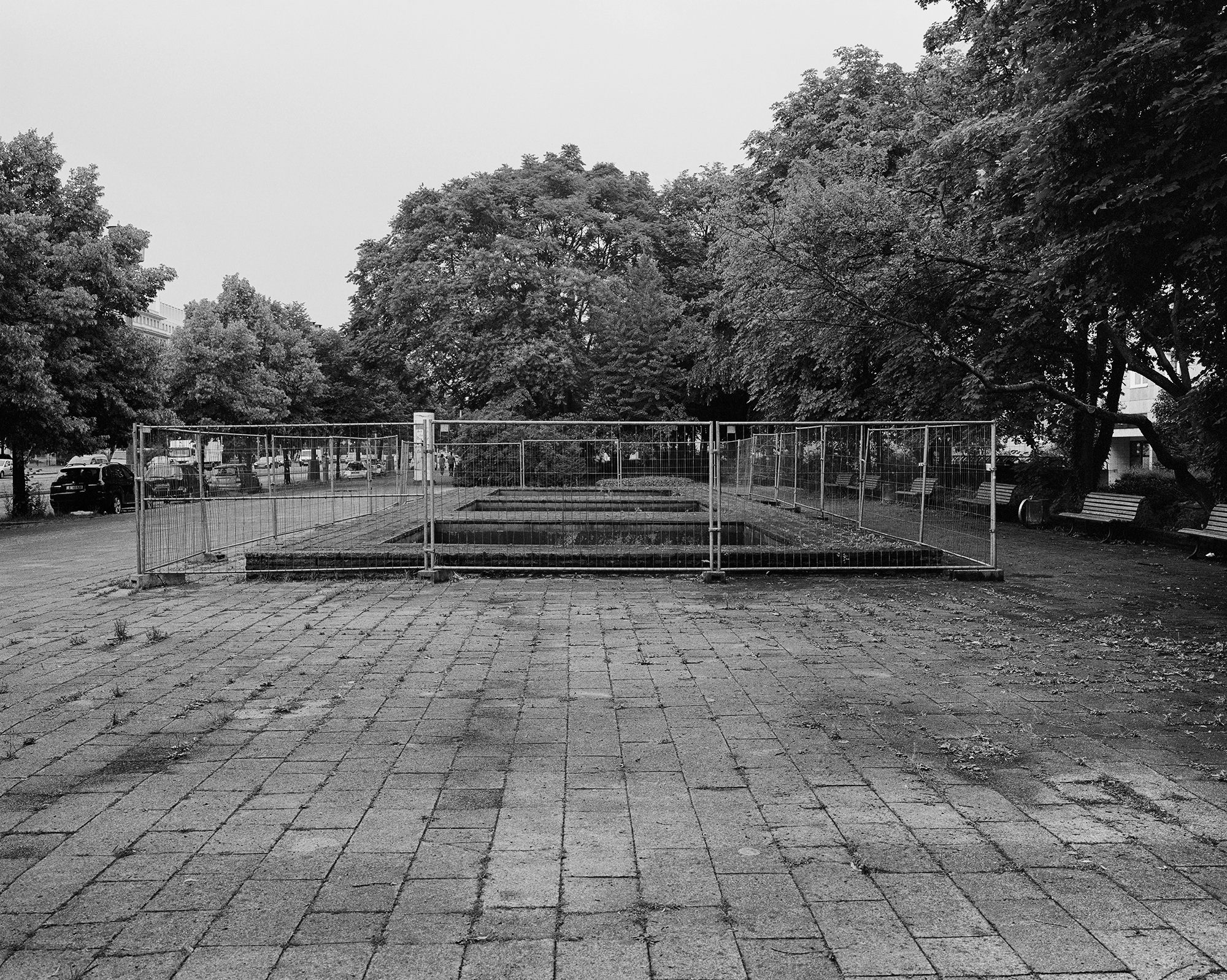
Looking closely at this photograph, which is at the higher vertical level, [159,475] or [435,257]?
[435,257]

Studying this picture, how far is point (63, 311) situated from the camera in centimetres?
2358

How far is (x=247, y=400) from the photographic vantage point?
128 ft

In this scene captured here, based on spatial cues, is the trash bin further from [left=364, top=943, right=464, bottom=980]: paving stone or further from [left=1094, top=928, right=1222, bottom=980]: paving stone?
[left=364, top=943, right=464, bottom=980]: paving stone

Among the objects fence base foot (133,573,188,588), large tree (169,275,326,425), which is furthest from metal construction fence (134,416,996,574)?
large tree (169,275,326,425)

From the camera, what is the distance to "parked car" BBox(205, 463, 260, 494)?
12438mm

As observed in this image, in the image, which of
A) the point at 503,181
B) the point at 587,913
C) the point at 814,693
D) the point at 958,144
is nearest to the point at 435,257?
the point at 503,181

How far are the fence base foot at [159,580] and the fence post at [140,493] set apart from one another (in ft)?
0.07

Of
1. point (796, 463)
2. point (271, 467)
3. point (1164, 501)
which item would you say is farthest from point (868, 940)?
point (1164, 501)

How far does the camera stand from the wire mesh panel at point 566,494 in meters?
12.3

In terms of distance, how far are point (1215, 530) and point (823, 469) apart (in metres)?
5.50

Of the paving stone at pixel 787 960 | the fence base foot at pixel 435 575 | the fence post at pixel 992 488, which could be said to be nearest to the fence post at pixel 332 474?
the fence base foot at pixel 435 575

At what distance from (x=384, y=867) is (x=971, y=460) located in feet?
32.7

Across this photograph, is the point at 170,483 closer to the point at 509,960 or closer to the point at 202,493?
the point at 202,493

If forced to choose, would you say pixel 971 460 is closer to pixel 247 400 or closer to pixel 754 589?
pixel 754 589
